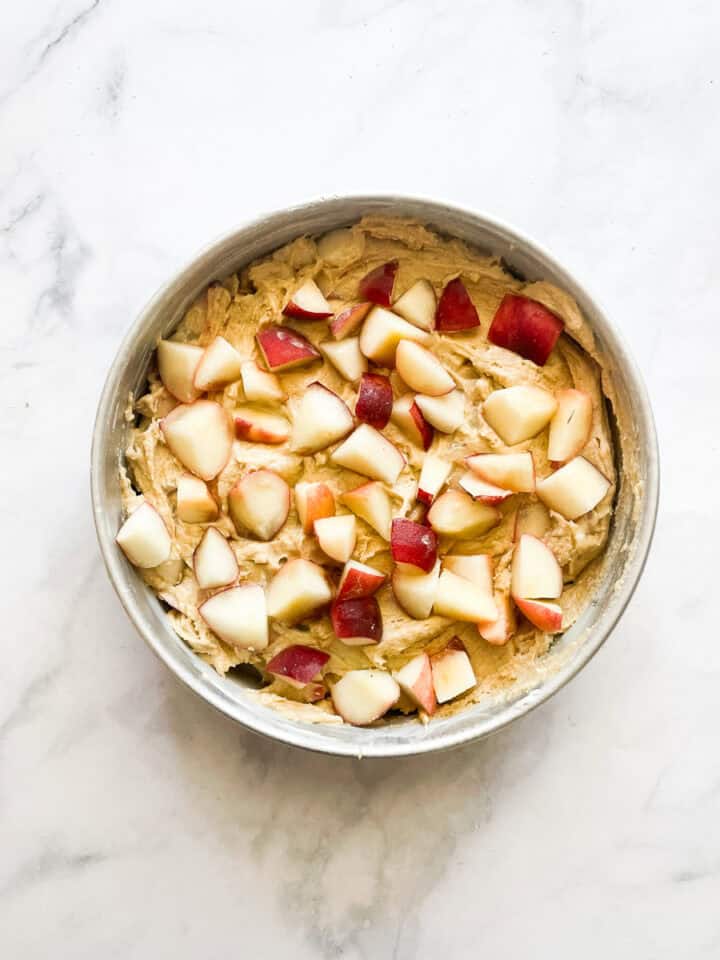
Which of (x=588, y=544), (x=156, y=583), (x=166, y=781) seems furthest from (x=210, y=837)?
(x=588, y=544)

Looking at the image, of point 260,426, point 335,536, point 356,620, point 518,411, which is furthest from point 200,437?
point 518,411

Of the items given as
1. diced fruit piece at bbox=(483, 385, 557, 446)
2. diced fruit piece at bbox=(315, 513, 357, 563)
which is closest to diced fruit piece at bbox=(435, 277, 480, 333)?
diced fruit piece at bbox=(483, 385, 557, 446)

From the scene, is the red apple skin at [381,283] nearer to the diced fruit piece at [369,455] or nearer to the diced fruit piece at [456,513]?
the diced fruit piece at [369,455]

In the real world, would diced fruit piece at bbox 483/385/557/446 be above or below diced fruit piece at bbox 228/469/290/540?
above

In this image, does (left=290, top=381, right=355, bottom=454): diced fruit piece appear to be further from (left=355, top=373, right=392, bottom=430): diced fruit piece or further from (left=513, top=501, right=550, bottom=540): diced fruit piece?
(left=513, top=501, right=550, bottom=540): diced fruit piece

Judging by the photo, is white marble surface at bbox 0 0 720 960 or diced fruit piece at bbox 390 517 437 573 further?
white marble surface at bbox 0 0 720 960
